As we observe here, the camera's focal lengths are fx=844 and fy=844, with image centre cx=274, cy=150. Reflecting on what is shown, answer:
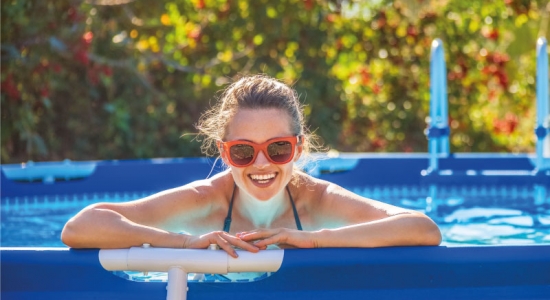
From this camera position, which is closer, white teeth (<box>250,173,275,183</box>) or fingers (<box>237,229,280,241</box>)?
fingers (<box>237,229,280,241</box>)

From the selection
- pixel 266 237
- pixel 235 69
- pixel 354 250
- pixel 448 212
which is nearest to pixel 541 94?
pixel 448 212

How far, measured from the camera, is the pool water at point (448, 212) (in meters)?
4.79

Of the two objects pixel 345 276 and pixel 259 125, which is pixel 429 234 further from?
pixel 259 125

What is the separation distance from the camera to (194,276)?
2.83 meters

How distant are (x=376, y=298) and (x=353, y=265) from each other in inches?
6.0

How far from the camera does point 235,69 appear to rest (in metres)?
8.02

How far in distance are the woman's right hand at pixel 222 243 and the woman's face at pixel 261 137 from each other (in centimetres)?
44

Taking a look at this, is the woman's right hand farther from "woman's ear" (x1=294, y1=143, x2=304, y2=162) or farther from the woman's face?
"woman's ear" (x1=294, y1=143, x2=304, y2=162)

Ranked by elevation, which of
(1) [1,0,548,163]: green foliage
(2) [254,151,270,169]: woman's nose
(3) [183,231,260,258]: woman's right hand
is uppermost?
(1) [1,0,548,163]: green foliage

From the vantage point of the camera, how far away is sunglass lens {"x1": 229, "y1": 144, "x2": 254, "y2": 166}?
2.93 metres

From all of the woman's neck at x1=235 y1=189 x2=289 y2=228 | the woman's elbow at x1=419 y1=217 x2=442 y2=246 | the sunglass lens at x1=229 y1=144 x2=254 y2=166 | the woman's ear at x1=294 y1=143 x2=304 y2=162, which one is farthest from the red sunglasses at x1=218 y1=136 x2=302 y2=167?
the woman's elbow at x1=419 y1=217 x2=442 y2=246

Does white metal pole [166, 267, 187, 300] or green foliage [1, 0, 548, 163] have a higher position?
green foliage [1, 0, 548, 163]

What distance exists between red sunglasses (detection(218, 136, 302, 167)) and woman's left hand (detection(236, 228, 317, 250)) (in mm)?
383

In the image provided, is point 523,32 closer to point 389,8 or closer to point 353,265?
point 389,8
